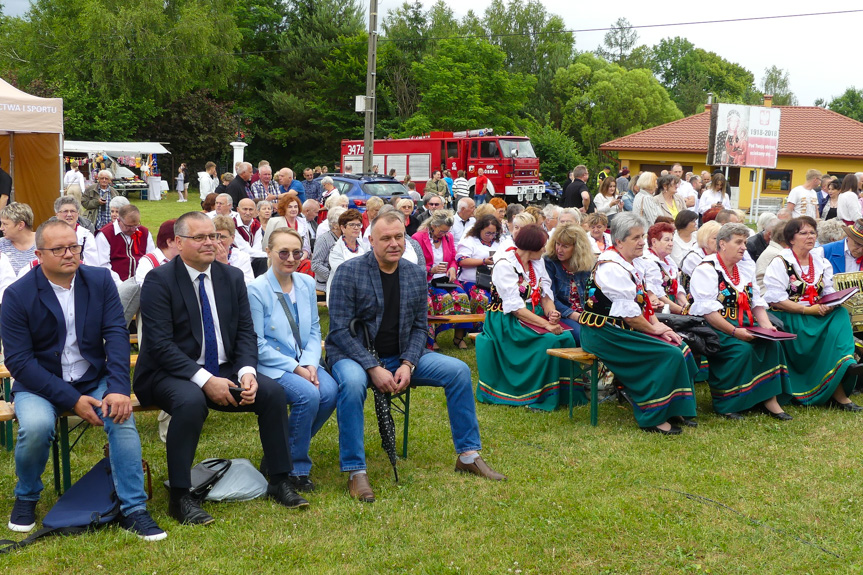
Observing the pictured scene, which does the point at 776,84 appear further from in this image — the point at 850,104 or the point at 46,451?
the point at 46,451

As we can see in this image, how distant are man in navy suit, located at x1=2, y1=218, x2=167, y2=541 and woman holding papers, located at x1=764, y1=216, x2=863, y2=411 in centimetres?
489

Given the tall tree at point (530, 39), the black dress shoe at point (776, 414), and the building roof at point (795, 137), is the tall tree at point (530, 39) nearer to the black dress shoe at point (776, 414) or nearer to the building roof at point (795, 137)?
the building roof at point (795, 137)

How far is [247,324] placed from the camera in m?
4.48

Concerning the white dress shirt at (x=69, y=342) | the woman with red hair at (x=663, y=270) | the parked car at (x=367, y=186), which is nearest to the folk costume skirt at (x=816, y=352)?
the woman with red hair at (x=663, y=270)

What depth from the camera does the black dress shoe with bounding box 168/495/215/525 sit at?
398 centimetres

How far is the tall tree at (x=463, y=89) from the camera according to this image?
39.1 m

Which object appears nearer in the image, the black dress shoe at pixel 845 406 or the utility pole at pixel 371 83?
the black dress shoe at pixel 845 406

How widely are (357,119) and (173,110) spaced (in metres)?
9.50

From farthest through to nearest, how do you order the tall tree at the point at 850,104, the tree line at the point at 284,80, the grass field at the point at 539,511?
the tall tree at the point at 850,104
the tree line at the point at 284,80
the grass field at the point at 539,511

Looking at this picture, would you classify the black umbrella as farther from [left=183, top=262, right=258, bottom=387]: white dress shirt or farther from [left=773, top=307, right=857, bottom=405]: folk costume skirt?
[left=773, top=307, right=857, bottom=405]: folk costume skirt

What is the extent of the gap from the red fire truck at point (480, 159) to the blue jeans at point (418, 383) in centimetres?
1879

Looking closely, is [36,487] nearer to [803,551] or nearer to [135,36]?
[803,551]

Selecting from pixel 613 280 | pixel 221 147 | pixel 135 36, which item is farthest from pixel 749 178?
pixel 613 280

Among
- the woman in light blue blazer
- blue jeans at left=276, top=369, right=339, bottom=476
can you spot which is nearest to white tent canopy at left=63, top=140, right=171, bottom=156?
the woman in light blue blazer
